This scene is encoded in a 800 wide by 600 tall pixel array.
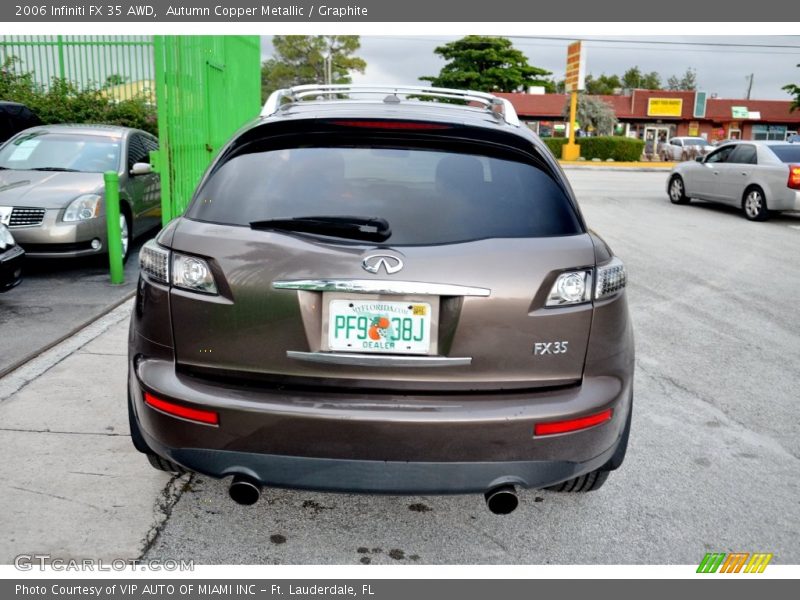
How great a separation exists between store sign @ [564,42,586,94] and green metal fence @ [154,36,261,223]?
29026 mm

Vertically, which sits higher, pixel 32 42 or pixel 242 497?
pixel 32 42

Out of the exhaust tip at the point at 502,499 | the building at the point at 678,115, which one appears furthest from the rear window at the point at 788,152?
the building at the point at 678,115

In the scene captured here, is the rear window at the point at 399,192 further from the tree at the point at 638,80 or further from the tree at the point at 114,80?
the tree at the point at 638,80

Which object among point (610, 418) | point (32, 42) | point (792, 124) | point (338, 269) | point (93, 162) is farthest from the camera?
point (792, 124)

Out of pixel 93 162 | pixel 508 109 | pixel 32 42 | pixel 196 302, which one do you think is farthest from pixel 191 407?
pixel 32 42

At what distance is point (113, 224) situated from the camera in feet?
24.9

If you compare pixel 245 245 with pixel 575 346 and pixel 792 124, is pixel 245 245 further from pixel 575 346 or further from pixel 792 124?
pixel 792 124

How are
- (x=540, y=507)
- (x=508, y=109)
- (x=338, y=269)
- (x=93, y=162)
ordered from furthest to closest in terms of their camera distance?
1. (x=93, y=162)
2. (x=508, y=109)
3. (x=540, y=507)
4. (x=338, y=269)

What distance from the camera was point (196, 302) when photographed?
2.72 m

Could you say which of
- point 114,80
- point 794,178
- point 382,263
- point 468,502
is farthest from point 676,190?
point 382,263

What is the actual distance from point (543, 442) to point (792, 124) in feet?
225

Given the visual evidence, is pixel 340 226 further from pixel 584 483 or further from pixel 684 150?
pixel 684 150

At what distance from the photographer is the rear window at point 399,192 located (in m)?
2.80

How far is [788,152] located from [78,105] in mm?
14111
